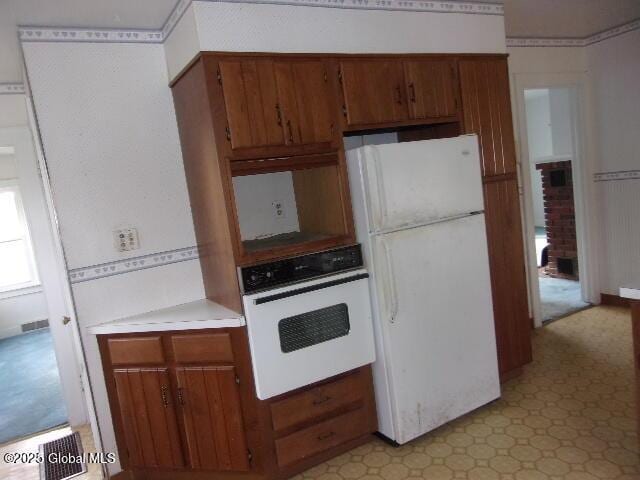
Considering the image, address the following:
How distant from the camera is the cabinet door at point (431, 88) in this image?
2.59 meters

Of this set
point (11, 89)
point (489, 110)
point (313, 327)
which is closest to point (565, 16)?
point (489, 110)

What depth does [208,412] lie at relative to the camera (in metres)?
2.30

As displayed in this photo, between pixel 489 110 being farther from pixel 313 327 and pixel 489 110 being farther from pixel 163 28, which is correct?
pixel 163 28

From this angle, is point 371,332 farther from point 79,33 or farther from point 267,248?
point 79,33

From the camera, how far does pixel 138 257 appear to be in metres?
2.59

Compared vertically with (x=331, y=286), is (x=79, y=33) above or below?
above

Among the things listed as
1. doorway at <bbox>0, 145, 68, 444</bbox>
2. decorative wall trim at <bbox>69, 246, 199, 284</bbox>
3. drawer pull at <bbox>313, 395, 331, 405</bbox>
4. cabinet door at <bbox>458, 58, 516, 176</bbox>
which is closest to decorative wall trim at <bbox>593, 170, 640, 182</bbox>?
cabinet door at <bbox>458, 58, 516, 176</bbox>

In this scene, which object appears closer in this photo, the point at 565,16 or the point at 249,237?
the point at 249,237

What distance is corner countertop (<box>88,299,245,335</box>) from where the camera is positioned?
2219 mm

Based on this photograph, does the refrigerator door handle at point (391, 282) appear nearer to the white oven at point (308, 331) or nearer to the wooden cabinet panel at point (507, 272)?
the white oven at point (308, 331)

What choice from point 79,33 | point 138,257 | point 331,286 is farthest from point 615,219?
point 79,33

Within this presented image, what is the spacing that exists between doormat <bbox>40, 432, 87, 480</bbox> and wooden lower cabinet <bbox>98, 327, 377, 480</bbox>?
20.3 inches

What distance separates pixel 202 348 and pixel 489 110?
211 centimetres

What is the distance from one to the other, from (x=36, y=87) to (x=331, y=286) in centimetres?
174
